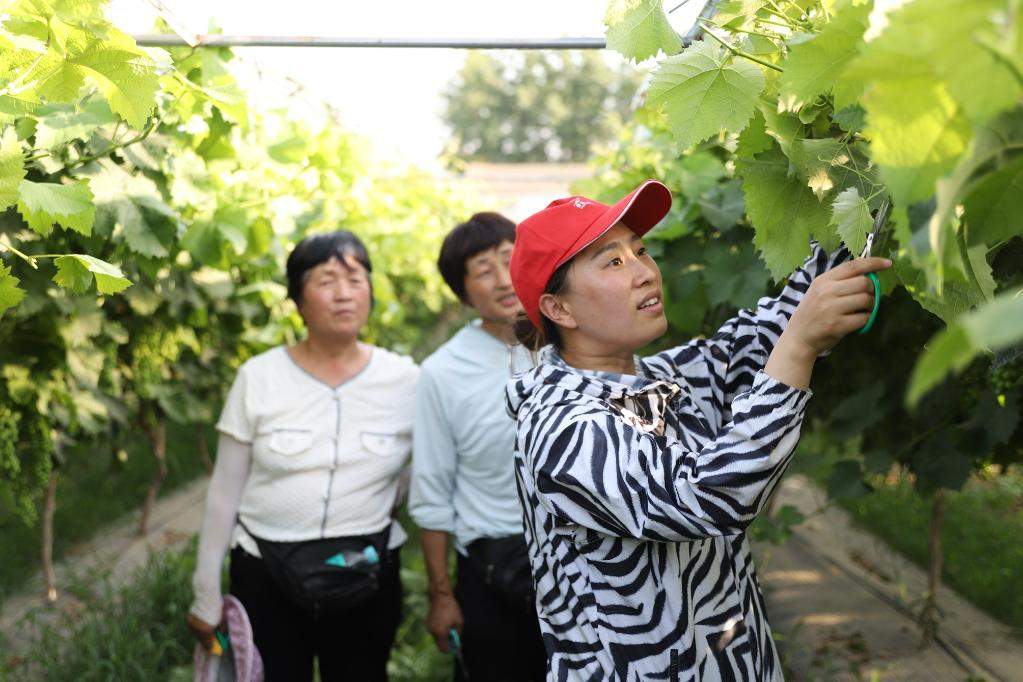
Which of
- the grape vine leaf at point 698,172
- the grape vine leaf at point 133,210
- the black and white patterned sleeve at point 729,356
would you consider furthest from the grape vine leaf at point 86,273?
the grape vine leaf at point 698,172

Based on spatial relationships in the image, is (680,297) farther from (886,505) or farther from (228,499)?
(886,505)

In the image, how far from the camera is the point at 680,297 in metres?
3.38

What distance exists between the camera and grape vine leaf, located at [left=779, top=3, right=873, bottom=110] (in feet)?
3.64

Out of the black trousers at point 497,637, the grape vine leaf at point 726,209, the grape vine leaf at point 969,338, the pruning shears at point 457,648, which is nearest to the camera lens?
the grape vine leaf at point 969,338

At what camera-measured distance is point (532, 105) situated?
180 ft

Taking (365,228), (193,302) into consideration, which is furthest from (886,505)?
(193,302)

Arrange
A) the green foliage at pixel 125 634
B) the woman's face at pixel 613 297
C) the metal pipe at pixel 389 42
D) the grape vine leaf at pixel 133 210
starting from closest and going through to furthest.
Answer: the woman's face at pixel 613 297
the metal pipe at pixel 389 42
the grape vine leaf at pixel 133 210
the green foliage at pixel 125 634

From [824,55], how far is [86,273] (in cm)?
131

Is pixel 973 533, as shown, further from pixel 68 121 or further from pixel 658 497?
pixel 68 121

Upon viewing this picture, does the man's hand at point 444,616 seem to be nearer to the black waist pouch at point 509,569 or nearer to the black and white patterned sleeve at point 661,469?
the black waist pouch at point 509,569

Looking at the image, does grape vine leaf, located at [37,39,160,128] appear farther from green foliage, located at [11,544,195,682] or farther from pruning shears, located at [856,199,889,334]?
green foliage, located at [11,544,195,682]

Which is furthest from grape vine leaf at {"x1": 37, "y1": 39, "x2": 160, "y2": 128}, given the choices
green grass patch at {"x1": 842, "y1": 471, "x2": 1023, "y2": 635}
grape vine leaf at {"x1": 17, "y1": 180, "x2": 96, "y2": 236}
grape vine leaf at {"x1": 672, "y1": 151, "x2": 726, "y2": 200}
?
green grass patch at {"x1": 842, "y1": 471, "x2": 1023, "y2": 635}

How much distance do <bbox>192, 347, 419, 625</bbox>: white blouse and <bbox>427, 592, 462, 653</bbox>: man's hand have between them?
220mm

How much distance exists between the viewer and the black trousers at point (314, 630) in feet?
9.83
